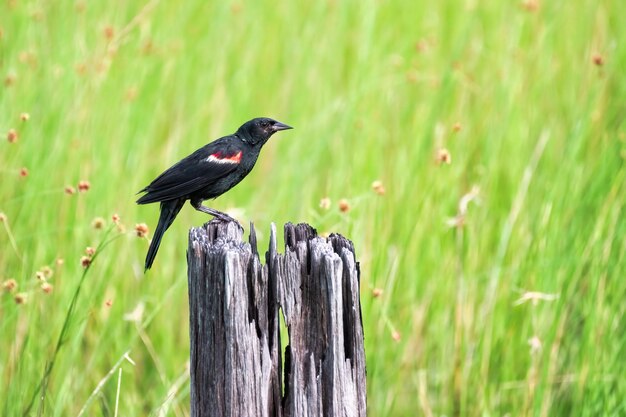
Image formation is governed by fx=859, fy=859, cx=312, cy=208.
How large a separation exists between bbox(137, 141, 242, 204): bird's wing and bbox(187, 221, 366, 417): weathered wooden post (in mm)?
1116

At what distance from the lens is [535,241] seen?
16.6 ft

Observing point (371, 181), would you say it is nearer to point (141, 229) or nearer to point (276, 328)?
point (141, 229)

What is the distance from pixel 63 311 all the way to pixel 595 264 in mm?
2979

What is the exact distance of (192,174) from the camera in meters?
4.09

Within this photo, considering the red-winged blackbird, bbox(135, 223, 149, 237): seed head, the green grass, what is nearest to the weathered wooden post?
bbox(135, 223, 149, 237): seed head

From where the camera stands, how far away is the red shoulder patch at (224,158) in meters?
4.14

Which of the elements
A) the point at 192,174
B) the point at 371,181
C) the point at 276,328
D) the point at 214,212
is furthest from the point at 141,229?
the point at 371,181

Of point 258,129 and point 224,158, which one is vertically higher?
point 258,129

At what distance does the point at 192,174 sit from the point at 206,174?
0.07m

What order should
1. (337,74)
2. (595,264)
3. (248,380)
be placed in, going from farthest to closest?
(337,74), (595,264), (248,380)

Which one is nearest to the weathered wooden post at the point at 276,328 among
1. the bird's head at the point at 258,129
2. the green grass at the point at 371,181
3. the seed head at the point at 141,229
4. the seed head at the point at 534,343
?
the seed head at the point at 141,229

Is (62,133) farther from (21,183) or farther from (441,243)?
(441,243)

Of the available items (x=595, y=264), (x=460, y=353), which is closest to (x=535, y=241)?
(x=595, y=264)

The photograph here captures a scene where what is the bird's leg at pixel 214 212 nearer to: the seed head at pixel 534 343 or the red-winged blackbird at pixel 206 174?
the red-winged blackbird at pixel 206 174
